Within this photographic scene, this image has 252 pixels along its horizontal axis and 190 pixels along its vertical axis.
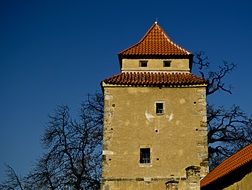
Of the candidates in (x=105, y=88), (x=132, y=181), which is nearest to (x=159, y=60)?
(x=105, y=88)

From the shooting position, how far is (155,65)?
2055cm

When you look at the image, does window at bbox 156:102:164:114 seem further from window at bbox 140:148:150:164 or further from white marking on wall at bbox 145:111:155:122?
window at bbox 140:148:150:164

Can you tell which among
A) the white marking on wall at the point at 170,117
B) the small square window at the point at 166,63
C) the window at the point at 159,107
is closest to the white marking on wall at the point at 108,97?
the window at the point at 159,107

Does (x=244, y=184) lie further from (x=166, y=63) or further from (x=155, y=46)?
(x=155, y=46)

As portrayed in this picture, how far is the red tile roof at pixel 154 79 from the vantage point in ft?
62.6

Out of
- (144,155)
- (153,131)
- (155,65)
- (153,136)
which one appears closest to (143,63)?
(155,65)

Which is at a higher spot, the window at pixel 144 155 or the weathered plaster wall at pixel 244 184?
the window at pixel 144 155

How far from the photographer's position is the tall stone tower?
17812mm

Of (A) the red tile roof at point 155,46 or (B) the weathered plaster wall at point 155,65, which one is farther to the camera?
(A) the red tile roof at point 155,46

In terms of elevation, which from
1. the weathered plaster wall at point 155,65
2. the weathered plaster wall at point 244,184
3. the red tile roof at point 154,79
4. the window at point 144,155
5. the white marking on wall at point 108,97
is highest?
the weathered plaster wall at point 155,65

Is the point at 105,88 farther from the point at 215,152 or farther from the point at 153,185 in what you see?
the point at 215,152

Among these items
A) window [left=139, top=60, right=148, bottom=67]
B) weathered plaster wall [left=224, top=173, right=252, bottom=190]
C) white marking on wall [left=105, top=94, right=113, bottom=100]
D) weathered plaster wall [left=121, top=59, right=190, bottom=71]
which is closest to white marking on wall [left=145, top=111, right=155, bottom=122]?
white marking on wall [left=105, top=94, right=113, bottom=100]

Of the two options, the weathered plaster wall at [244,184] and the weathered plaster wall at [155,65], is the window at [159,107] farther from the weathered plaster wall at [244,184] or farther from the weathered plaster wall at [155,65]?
the weathered plaster wall at [244,184]

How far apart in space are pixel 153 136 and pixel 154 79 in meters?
2.55
